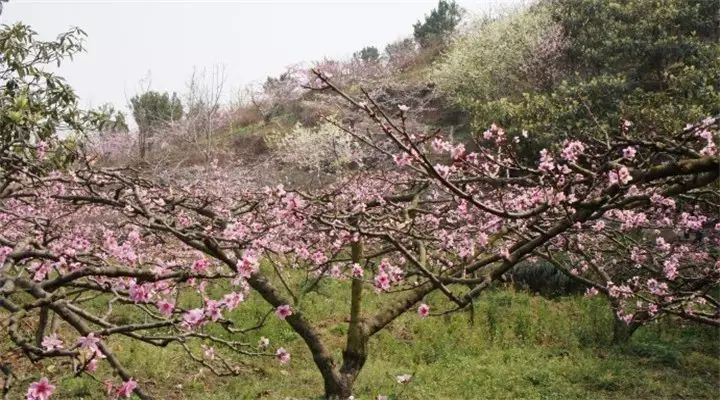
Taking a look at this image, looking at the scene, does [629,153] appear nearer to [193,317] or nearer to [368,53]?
[193,317]

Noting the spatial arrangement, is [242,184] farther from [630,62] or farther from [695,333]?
[695,333]

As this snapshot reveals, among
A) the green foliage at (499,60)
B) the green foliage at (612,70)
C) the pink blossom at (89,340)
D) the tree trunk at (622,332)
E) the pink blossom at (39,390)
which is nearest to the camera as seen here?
the pink blossom at (39,390)

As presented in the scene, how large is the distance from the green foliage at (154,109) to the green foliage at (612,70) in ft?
59.1

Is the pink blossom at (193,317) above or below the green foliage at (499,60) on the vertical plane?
below

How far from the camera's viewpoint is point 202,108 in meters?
29.0

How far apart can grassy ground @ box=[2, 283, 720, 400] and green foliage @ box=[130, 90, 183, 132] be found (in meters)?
21.3

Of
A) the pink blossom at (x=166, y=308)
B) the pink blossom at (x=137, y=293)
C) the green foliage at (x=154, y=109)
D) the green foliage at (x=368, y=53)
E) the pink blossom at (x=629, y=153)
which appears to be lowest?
the pink blossom at (x=166, y=308)

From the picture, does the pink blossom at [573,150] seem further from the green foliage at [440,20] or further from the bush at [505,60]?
the green foliage at [440,20]

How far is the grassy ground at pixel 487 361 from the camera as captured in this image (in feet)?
27.5

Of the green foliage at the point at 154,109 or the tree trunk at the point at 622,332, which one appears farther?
the green foliage at the point at 154,109

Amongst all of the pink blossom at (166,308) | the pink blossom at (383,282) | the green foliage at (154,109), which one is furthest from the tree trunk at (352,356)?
the green foliage at (154,109)

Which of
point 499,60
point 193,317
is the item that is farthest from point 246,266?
point 499,60

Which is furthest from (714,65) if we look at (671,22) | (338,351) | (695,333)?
(338,351)

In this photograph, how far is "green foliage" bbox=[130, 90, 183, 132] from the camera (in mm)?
31297
